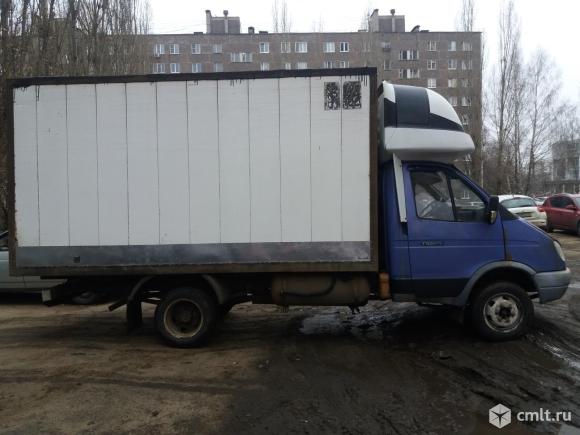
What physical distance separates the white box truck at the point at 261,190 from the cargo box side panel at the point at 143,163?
0.05 ft

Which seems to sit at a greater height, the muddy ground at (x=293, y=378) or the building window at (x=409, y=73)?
the building window at (x=409, y=73)

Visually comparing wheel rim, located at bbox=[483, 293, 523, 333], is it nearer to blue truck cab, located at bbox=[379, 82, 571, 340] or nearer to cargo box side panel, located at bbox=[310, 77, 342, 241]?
blue truck cab, located at bbox=[379, 82, 571, 340]

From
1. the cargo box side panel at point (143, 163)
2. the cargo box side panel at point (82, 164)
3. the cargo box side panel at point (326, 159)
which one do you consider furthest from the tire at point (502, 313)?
the cargo box side panel at point (82, 164)

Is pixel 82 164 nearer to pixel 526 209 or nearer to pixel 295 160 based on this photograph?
pixel 295 160

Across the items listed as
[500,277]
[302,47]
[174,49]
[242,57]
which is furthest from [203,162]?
[174,49]

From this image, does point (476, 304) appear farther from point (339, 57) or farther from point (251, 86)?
point (339, 57)

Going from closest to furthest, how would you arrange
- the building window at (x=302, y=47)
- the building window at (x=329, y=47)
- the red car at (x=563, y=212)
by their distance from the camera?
the red car at (x=563, y=212) → the building window at (x=302, y=47) → the building window at (x=329, y=47)

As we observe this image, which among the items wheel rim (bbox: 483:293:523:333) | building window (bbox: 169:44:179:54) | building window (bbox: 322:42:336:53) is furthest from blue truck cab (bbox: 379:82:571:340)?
building window (bbox: 169:44:179:54)

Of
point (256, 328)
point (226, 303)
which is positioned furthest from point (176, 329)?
point (256, 328)

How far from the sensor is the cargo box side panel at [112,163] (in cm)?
585

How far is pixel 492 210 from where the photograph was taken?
5793 millimetres

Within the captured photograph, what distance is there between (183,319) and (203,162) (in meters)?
2.06

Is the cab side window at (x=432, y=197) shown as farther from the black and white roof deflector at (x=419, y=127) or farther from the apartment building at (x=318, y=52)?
the apartment building at (x=318, y=52)

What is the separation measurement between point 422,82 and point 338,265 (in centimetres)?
6447
